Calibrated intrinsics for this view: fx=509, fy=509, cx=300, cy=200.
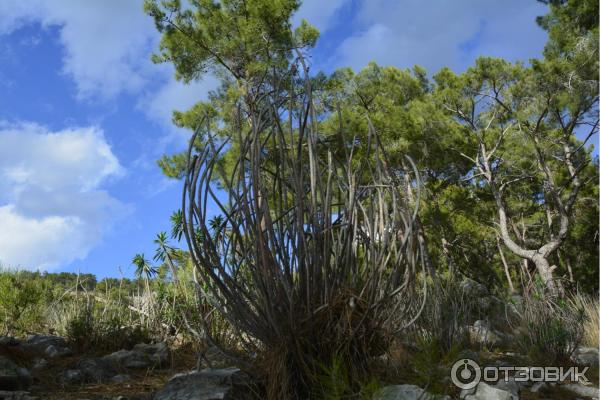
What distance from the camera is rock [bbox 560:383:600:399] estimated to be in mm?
3248

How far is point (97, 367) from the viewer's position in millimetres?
3590

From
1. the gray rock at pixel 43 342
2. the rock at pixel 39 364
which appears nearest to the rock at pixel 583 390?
the rock at pixel 39 364

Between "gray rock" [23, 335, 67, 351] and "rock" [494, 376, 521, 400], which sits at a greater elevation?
"gray rock" [23, 335, 67, 351]

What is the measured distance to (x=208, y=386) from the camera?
238 cm

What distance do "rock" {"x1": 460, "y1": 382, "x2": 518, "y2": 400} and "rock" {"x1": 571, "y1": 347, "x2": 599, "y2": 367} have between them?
8.87 feet

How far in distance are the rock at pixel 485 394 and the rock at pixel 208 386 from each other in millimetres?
1084

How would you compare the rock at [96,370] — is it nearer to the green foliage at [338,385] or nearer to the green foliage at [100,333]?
the green foliage at [100,333]

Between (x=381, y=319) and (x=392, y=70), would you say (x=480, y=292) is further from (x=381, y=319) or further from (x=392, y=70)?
(x=392, y=70)

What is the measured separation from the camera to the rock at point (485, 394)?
2449 millimetres

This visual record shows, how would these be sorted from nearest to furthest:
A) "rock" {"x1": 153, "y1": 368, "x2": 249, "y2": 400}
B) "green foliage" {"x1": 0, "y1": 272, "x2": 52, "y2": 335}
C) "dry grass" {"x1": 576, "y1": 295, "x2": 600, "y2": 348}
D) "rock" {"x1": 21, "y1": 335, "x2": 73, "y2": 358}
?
"rock" {"x1": 153, "y1": 368, "x2": 249, "y2": 400} < "rock" {"x1": 21, "y1": 335, "x2": 73, "y2": 358} < "green foliage" {"x1": 0, "y1": 272, "x2": 52, "y2": 335} < "dry grass" {"x1": 576, "y1": 295, "x2": 600, "y2": 348}

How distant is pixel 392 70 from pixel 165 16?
26.2ft

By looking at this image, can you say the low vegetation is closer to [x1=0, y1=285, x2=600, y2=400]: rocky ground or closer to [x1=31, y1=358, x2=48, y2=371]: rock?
[x1=0, y1=285, x2=600, y2=400]: rocky ground

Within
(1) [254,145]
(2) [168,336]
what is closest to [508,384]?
(1) [254,145]

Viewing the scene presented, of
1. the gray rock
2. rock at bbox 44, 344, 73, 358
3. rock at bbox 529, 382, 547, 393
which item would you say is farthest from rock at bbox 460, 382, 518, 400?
the gray rock
